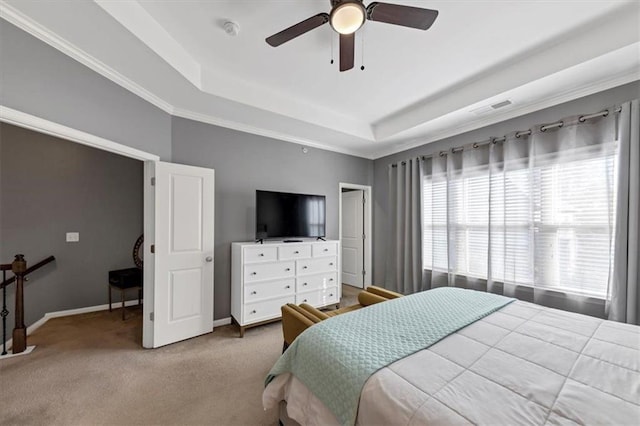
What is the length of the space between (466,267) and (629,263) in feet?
4.66

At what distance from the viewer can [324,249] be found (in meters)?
3.54

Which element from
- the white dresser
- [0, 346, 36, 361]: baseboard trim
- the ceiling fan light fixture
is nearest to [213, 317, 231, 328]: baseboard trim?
the white dresser

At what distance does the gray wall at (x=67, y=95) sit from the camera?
159cm

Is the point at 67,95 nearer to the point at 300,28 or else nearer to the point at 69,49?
the point at 69,49

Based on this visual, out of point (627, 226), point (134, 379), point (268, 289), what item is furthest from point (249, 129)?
point (627, 226)

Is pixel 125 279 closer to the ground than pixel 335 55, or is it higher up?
closer to the ground

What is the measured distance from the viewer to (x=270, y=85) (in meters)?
Result: 2.78

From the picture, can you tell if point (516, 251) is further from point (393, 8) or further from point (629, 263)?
point (393, 8)

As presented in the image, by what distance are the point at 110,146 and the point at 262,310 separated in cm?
231

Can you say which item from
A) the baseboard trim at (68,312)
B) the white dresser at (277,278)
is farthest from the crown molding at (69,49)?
the baseboard trim at (68,312)

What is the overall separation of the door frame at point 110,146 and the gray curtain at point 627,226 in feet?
14.6

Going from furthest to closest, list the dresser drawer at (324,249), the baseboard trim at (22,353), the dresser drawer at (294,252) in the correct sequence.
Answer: the dresser drawer at (324,249) < the dresser drawer at (294,252) < the baseboard trim at (22,353)

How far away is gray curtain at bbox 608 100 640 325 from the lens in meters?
2.08

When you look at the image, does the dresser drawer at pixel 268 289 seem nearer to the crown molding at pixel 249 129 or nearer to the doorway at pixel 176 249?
the doorway at pixel 176 249
